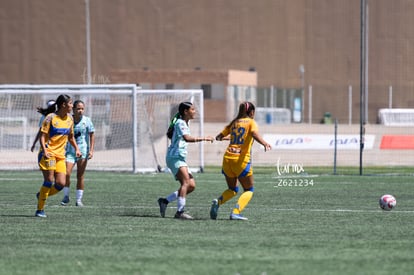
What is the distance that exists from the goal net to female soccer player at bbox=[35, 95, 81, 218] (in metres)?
14.3

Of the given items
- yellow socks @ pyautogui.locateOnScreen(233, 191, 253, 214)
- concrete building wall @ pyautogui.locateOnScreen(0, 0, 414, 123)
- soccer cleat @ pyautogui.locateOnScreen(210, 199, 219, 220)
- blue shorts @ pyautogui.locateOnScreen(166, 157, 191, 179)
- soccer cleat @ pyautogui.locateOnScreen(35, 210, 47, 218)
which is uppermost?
concrete building wall @ pyautogui.locateOnScreen(0, 0, 414, 123)

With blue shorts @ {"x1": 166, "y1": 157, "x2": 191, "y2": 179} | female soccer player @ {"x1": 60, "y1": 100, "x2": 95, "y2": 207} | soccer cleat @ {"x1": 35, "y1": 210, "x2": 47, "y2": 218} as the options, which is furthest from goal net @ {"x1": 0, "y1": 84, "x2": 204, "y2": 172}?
blue shorts @ {"x1": 166, "y1": 157, "x2": 191, "y2": 179}

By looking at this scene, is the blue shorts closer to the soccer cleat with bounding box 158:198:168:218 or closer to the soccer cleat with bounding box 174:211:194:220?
the soccer cleat with bounding box 158:198:168:218

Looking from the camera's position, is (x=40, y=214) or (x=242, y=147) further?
(x=40, y=214)

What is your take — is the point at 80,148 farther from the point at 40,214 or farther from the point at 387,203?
the point at 387,203

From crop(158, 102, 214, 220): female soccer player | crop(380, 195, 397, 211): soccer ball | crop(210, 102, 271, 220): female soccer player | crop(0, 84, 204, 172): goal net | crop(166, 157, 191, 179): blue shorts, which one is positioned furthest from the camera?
crop(0, 84, 204, 172): goal net

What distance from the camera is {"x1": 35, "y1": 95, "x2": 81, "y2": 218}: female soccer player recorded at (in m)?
16.3

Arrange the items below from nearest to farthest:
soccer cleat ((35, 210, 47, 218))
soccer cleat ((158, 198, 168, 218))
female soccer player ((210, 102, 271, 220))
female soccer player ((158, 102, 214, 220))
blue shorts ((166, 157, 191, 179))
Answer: female soccer player ((210, 102, 271, 220)) < female soccer player ((158, 102, 214, 220)) < blue shorts ((166, 157, 191, 179)) < soccer cleat ((158, 198, 168, 218)) < soccer cleat ((35, 210, 47, 218))

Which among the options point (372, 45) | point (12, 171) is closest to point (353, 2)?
point (372, 45)

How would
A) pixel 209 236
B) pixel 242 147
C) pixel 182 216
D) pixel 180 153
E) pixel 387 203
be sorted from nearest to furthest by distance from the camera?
pixel 209 236, pixel 242 147, pixel 182 216, pixel 180 153, pixel 387 203

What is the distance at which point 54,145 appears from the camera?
16.5 metres

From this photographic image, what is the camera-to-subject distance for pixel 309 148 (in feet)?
118

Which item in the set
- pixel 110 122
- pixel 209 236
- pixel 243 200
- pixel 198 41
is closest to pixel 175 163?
pixel 243 200

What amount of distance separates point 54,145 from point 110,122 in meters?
19.4
